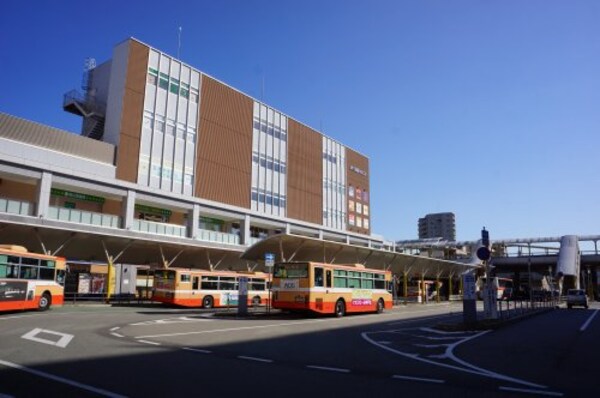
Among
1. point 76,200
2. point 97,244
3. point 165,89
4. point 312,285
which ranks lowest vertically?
point 312,285

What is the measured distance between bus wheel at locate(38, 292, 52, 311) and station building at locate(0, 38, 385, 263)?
7.79 m

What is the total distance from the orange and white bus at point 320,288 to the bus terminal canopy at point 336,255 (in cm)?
636

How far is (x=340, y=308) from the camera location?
26250 millimetres

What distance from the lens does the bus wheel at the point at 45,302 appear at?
2592 cm

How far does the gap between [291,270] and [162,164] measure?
24854 millimetres

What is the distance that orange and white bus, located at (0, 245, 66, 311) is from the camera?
2323 cm

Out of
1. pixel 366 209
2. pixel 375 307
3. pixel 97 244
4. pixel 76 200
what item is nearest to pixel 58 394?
pixel 375 307

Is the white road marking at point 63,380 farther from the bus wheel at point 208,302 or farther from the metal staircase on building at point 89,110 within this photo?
the metal staircase on building at point 89,110

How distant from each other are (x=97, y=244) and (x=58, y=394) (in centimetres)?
3409

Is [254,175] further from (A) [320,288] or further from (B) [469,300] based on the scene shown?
(B) [469,300]

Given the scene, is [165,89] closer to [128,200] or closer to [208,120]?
[208,120]

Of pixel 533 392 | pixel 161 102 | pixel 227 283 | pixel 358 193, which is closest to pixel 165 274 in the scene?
pixel 227 283

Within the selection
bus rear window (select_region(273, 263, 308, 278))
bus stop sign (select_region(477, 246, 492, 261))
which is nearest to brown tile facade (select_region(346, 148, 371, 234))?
bus rear window (select_region(273, 263, 308, 278))

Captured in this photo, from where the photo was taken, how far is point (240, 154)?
5453 centimetres
